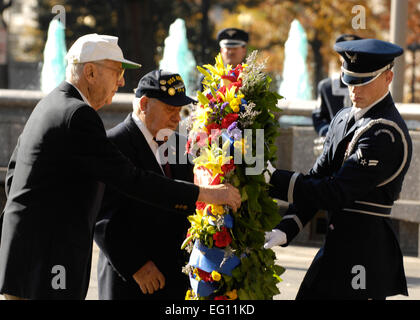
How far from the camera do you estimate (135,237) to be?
475cm

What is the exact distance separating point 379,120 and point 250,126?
687 millimetres

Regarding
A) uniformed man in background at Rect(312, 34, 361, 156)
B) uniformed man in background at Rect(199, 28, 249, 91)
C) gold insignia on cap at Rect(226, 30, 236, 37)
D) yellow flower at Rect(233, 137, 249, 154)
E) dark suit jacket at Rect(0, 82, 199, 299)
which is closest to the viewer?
dark suit jacket at Rect(0, 82, 199, 299)

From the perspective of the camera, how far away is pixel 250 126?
4.40 meters

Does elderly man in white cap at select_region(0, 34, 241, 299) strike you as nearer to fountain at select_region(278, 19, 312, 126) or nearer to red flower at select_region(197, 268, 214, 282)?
red flower at select_region(197, 268, 214, 282)

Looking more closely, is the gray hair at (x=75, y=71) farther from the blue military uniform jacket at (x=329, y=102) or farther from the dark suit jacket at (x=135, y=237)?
the blue military uniform jacket at (x=329, y=102)

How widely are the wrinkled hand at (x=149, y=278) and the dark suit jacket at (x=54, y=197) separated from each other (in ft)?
1.43

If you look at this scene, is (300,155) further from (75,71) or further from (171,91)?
(75,71)

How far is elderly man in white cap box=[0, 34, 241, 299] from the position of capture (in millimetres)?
4211

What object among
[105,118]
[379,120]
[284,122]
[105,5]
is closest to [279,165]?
[284,122]

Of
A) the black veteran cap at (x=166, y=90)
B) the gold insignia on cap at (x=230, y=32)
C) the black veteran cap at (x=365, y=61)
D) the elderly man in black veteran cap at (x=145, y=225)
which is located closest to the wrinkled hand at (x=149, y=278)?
the elderly man in black veteran cap at (x=145, y=225)

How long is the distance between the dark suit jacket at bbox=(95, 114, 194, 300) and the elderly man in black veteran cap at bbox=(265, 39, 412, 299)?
512mm

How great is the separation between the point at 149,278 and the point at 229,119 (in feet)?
3.10

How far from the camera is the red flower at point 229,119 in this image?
4.36 meters

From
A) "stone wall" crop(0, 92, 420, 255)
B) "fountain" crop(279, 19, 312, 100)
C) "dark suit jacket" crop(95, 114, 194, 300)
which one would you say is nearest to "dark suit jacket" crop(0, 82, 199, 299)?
"dark suit jacket" crop(95, 114, 194, 300)
